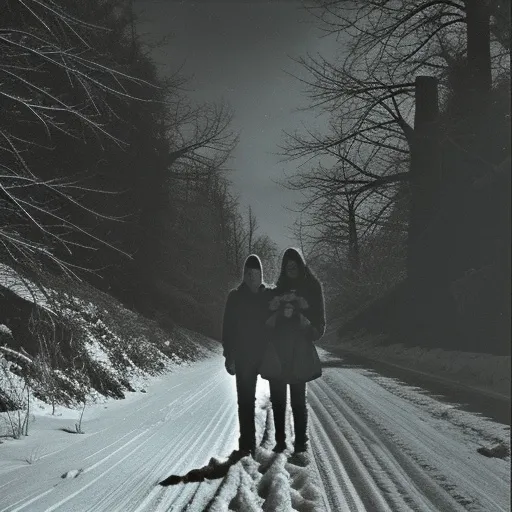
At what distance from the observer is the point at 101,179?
20.1m

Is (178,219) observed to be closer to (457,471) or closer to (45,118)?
(45,118)

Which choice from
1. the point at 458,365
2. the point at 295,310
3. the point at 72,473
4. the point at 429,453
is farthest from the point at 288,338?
the point at 458,365

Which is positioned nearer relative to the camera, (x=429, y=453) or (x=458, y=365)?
(x=429, y=453)

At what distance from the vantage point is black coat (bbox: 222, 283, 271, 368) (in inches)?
222

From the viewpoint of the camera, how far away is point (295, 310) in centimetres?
547

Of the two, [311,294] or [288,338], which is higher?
[311,294]

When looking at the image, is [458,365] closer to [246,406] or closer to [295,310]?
[246,406]

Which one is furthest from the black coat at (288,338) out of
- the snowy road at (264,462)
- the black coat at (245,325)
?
the snowy road at (264,462)

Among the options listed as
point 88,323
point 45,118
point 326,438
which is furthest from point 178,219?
point 326,438

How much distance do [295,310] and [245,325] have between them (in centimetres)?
52

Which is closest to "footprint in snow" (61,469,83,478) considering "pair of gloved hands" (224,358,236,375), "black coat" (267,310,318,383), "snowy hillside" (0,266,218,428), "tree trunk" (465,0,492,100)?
"snowy hillside" (0,266,218,428)

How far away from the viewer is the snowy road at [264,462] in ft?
13.5

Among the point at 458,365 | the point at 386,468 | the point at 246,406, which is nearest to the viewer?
the point at 386,468

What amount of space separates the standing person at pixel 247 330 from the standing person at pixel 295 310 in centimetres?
15
